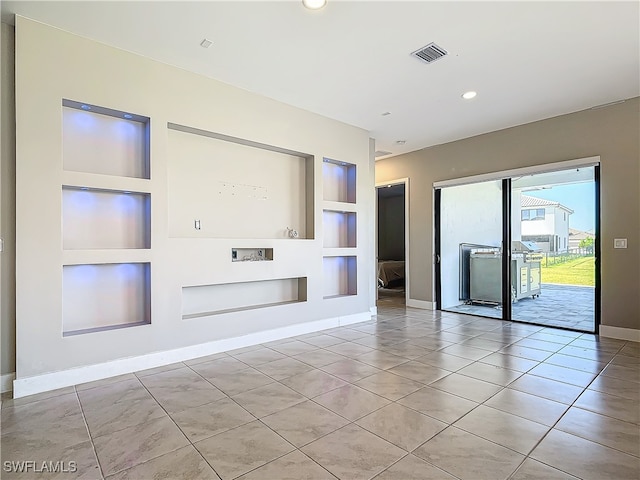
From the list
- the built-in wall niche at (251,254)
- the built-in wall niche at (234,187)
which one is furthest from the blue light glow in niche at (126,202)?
the built-in wall niche at (251,254)

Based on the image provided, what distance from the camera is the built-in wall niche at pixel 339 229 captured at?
214 inches

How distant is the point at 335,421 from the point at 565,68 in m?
4.15

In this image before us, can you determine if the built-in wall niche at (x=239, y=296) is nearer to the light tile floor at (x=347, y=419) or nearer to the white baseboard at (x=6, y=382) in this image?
the light tile floor at (x=347, y=419)

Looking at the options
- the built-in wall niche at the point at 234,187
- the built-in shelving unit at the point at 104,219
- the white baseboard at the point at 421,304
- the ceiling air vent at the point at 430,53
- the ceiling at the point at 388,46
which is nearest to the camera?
the ceiling at the point at 388,46

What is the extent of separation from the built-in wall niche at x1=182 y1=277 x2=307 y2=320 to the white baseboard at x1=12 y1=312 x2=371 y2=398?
344 millimetres

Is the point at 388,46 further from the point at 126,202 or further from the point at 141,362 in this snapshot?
the point at 141,362

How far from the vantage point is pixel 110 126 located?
3455 millimetres

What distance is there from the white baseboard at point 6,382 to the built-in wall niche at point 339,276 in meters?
3.61

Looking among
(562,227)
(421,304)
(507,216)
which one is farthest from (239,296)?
(562,227)

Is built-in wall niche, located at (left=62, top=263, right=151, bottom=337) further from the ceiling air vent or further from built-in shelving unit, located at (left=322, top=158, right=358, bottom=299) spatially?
the ceiling air vent

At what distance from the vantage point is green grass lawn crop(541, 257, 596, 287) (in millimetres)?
4875

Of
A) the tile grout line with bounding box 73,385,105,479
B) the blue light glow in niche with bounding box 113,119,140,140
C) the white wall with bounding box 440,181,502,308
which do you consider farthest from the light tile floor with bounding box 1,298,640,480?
the white wall with bounding box 440,181,502,308

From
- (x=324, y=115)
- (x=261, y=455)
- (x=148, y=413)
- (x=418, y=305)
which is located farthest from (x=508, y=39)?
(x=418, y=305)

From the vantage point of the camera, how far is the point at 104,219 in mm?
3400
